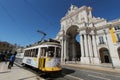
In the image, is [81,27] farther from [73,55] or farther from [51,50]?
[51,50]

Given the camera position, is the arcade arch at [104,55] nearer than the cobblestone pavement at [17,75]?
No

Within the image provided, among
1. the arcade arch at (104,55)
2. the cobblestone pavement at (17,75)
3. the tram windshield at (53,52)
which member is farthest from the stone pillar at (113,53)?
the cobblestone pavement at (17,75)

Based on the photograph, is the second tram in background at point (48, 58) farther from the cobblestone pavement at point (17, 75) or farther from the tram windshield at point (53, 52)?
the cobblestone pavement at point (17, 75)

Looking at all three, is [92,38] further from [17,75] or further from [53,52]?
[17,75]

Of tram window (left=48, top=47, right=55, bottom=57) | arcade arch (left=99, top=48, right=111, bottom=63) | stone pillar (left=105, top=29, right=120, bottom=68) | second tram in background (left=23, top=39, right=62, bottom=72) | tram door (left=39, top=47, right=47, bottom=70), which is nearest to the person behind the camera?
second tram in background (left=23, top=39, right=62, bottom=72)

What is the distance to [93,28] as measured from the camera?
2750 centimetres

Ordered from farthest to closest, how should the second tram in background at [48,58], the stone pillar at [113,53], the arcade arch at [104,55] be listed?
the arcade arch at [104,55]
the stone pillar at [113,53]
the second tram in background at [48,58]

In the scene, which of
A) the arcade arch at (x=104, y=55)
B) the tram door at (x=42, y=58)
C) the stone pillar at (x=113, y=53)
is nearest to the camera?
the tram door at (x=42, y=58)

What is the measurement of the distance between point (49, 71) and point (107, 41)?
2309cm

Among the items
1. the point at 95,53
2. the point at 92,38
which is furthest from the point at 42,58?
the point at 92,38

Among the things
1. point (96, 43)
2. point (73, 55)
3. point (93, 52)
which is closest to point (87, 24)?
point (96, 43)

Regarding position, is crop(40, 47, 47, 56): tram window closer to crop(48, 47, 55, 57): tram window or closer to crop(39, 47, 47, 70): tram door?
crop(39, 47, 47, 70): tram door

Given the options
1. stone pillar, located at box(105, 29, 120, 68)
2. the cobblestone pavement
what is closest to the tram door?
the cobblestone pavement

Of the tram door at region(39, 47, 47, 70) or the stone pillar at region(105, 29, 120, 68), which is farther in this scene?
the stone pillar at region(105, 29, 120, 68)
